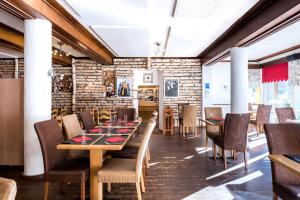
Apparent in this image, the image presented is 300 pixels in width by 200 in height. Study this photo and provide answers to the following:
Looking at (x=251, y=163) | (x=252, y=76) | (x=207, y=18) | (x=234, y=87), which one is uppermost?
(x=207, y=18)

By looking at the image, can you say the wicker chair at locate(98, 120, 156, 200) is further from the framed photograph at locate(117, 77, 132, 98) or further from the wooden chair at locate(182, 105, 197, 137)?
the framed photograph at locate(117, 77, 132, 98)

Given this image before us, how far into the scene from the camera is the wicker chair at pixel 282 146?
88.5 inches

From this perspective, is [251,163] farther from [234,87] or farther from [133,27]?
[133,27]

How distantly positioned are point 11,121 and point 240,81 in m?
5.48

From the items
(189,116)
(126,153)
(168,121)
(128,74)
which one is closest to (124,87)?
(128,74)

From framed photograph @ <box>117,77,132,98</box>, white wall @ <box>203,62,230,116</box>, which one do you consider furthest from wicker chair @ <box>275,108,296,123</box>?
framed photograph @ <box>117,77,132,98</box>

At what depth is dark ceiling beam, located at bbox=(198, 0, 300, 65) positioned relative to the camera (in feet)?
11.8

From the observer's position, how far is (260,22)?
14.2 ft

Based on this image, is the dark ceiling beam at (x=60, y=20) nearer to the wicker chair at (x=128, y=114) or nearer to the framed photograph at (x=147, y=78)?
the wicker chair at (x=128, y=114)

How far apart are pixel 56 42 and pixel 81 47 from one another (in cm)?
134

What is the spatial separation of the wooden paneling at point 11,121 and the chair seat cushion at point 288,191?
428cm

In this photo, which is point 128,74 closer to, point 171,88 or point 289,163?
point 171,88

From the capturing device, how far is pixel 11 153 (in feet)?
13.9

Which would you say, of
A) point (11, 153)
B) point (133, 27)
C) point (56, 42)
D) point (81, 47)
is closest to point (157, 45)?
point (133, 27)
